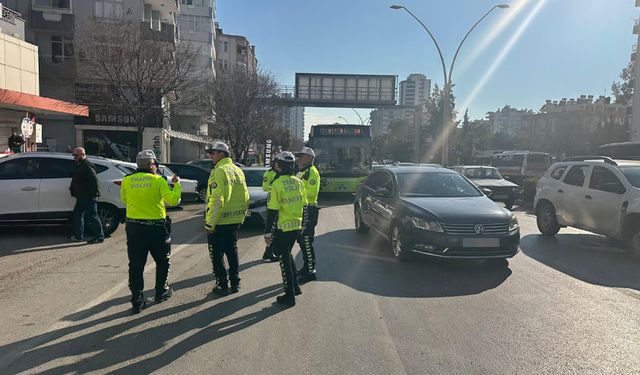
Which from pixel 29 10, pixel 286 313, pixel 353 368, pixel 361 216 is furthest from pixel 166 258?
pixel 29 10

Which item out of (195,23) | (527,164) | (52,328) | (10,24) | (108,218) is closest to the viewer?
(52,328)

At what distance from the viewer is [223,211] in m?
5.46

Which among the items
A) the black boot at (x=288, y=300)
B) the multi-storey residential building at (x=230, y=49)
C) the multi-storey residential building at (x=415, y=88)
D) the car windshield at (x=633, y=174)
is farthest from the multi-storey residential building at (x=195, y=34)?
the multi-storey residential building at (x=415, y=88)

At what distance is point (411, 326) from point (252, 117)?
103 ft

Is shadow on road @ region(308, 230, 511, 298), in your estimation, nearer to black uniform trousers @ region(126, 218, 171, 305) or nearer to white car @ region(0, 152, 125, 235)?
black uniform trousers @ region(126, 218, 171, 305)

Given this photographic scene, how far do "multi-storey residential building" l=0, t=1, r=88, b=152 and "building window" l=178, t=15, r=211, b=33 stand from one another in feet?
103

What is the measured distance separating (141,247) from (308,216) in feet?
7.40

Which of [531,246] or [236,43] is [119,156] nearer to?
[531,246]

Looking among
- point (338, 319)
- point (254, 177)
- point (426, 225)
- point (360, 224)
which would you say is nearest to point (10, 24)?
point (254, 177)

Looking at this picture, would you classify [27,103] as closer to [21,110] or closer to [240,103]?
[21,110]

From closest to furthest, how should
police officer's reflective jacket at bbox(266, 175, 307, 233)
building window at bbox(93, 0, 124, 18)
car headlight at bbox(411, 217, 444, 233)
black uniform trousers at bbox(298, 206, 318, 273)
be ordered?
police officer's reflective jacket at bbox(266, 175, 307, 233) → black uniform trousers at bbox(298, 206, 318, 273) → car headlight at bbox(411, 217, 444, 233) → building window at bbox(93, 0, 124, 18)

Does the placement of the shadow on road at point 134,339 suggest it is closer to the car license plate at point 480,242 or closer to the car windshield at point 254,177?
the car license plate at point 480,242

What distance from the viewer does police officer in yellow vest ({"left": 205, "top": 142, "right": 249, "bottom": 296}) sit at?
5.29 m

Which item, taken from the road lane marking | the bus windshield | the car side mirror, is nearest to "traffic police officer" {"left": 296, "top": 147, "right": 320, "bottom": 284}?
the car side mirror
